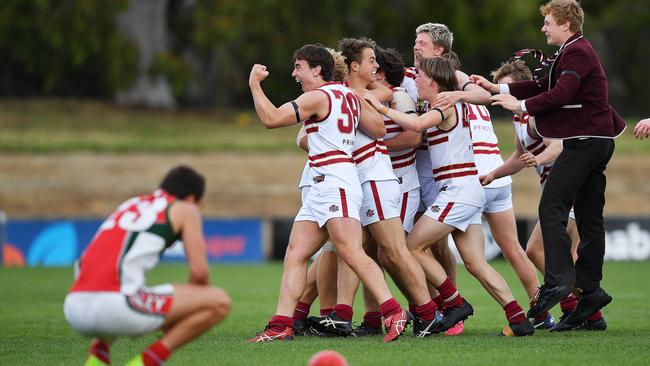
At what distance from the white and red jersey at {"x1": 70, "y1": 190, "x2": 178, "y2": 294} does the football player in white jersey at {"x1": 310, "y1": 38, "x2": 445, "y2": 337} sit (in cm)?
308

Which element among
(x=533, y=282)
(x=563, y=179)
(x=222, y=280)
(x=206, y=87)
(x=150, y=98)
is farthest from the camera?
(x=206, y=87)

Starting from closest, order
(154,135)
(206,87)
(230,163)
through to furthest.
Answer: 1. (230,163)
2. (154,135)
3. (206,87)

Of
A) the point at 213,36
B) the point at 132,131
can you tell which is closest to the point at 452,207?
the point at 213,36

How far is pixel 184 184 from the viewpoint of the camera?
23.1ft

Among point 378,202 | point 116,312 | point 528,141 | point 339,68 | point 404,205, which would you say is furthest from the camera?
point 528,141

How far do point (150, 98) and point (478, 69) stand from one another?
477 inches

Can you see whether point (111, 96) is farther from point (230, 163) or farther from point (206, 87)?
point (230, 163)

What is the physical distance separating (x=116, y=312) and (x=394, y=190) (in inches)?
142

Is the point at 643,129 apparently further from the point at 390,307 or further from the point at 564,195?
the point at 390,307

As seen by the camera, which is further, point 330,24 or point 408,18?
point 408,18

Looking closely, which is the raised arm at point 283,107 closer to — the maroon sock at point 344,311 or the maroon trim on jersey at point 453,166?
the maroon trim on jersey at point 453,166

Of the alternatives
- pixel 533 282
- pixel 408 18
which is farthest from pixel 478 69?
pixel 533 282

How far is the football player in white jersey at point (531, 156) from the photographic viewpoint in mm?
10273

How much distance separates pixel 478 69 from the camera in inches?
1649
